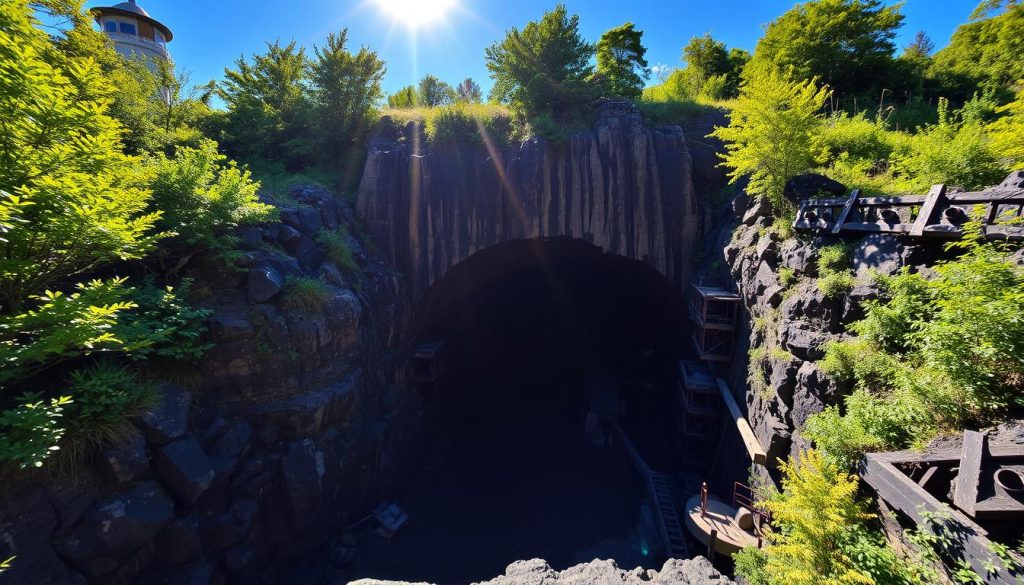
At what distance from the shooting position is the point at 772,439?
894 centimetres

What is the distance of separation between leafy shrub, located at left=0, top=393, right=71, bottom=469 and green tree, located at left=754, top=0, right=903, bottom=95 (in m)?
28.0

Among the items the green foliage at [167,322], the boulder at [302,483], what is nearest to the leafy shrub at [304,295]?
the green foliage at [167,322]

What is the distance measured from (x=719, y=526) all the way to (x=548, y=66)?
1890 centimetres

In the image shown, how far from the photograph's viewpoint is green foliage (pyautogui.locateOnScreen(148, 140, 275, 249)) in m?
9.87

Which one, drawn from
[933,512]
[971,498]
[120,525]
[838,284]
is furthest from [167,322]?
[838,284]

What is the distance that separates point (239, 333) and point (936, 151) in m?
16.7

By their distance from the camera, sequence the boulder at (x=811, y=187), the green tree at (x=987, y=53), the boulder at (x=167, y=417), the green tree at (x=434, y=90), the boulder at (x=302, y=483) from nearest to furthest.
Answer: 1. the boulder at (x=167, y=417)
2. the boulder at (x=811, y=187)
3. the boulder at (x=302, y=483)
4. the green tree at (x=987, y=53)
5. the green tree at (x=434, y=90)

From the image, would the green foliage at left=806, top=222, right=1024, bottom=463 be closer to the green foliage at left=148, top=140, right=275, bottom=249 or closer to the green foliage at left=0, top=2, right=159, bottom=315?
the green foliage at left=0, top=2, right=159, bottom=315

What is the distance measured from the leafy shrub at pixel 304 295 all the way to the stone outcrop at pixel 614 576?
23.3 feet

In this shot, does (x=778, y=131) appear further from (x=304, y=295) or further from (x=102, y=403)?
(x=102, y=403)

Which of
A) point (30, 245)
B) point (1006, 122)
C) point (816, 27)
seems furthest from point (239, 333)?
point (816, 27)

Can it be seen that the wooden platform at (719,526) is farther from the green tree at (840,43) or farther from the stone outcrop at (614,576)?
the green tree at (840,43)

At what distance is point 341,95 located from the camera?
62.7ft

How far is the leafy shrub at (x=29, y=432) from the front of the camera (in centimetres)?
609
